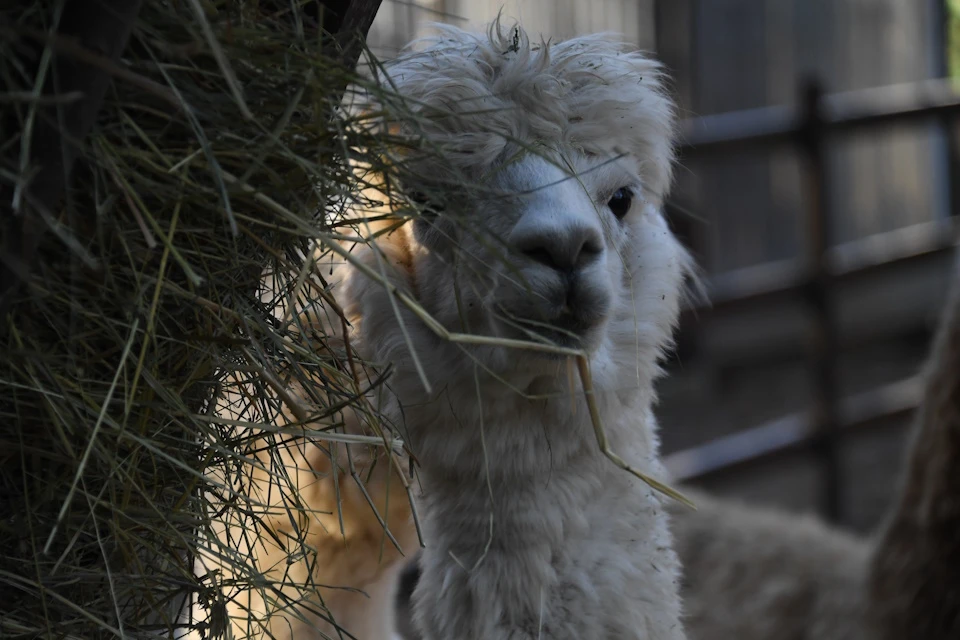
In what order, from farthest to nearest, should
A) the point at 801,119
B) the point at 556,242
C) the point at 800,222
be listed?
the point at 800,222 → the point at 801,119 → the point at 556,242

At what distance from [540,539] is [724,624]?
80.8 inches

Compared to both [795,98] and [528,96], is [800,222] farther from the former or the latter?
[528,96]

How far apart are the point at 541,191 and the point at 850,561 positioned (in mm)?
2428

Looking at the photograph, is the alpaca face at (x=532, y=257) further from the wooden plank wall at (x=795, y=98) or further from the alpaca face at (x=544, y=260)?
the wooden plank wall at (x=795, y=98)

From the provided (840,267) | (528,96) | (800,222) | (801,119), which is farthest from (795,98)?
(528,96)

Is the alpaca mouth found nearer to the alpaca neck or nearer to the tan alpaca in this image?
the alpaca neck

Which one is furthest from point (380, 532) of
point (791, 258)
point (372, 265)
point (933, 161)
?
point (933, 161)

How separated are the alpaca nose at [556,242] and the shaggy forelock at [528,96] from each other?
6.2 inches

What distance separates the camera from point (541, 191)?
147 cm

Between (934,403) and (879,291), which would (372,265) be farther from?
(879,291)

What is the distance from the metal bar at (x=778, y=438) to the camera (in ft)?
16.2

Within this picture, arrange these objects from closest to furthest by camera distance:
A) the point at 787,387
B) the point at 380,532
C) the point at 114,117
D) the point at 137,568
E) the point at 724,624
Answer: the point at 114,117, the point at 137,568, the point at 380,532, the point at 724,624, the point at 787,387

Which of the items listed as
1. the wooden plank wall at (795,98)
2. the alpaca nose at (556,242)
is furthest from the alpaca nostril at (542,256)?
the wooden plank wall at (795,98)

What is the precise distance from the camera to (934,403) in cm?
266
